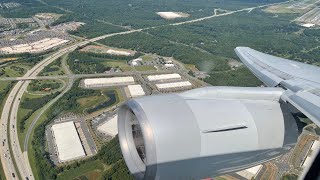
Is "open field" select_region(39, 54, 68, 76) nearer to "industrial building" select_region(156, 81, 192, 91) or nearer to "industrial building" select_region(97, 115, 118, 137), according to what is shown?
"industrial building" select_region(156, 81, 192, 91)

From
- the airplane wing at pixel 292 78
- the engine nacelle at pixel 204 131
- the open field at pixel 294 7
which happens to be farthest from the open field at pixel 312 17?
the engine nacelle at pixel 204 131

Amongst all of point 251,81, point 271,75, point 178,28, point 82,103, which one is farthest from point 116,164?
point 178,28

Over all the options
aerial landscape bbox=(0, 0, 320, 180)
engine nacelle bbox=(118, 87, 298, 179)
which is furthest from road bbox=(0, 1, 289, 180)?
engine nacelle bbox=(118, 87, 298, 179)

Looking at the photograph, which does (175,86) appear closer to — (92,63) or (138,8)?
(92,63)

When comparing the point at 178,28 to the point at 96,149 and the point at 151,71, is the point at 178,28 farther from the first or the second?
the point at 96,149

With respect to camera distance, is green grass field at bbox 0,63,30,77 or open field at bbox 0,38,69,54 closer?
green grass field at bbox 0,63,30,77

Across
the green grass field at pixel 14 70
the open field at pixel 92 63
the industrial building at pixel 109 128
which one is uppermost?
the industrial building at pixel 109 128

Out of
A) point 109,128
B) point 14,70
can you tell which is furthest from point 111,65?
point 109,128

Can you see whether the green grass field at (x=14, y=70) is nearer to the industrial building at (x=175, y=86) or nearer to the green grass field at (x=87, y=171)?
the industrial building at (x=175, y=86)
